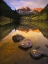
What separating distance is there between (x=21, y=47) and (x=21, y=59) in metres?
1.10

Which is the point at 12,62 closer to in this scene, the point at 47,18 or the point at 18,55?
the point at 18,55

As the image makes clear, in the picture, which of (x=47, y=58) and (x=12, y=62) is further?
(x=47, y=58)

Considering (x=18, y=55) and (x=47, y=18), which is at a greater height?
(x=18, y=55)

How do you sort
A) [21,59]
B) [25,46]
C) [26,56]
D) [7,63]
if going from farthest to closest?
1. [25,46]
2. [26,56]
3. [21,59]
4. [7,63]

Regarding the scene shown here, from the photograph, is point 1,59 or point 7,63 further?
point 1,59

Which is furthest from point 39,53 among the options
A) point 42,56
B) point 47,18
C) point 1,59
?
point 47,18

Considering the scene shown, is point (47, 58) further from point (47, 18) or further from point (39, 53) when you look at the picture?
point (47, 18)

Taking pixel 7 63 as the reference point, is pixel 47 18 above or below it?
→ below

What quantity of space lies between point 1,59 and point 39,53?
Answer: 4.09 feet

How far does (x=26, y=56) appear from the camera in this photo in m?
4.06

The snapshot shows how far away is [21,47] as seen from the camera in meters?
4.88

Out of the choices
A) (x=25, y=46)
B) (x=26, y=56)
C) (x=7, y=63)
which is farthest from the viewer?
(x=25, y=46)

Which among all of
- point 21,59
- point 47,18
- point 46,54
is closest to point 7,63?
point 21,59

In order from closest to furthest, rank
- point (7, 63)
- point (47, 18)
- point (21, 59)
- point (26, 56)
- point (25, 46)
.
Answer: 1. point (7, 63)
2. point (21, 59)
3. point (26, 56)
4. point (25, 46)
5. point (47, 18)
